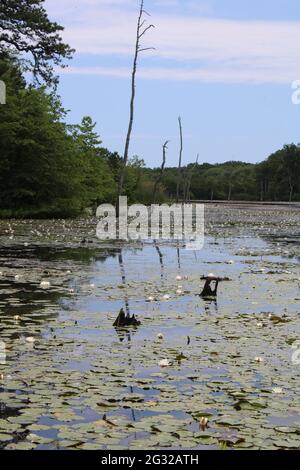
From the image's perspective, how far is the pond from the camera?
418 cm

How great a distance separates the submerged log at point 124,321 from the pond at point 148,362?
0.43 feet

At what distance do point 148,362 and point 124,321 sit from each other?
1.80m

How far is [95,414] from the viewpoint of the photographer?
447cm

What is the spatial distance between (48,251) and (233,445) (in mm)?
14517

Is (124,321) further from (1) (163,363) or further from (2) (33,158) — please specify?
(2) (33,158)

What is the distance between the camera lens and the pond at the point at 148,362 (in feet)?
13.7

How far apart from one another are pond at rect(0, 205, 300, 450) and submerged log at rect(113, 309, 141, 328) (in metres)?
0.13

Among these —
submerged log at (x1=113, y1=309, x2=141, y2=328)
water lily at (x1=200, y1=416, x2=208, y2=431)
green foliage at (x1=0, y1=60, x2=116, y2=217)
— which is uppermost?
green foliage at (x1=0, y1=60, x2=116, y2=217)

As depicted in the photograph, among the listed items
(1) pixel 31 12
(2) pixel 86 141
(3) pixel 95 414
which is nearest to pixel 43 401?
(3) pixel 95 414

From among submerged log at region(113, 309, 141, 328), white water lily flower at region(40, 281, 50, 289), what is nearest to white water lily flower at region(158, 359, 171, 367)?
submerged log at region(113, 309, 141, 328)

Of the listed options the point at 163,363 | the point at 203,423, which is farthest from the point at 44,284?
the point at 203,423

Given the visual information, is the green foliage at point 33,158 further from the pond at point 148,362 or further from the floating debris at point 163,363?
the floating debris at point 163,363

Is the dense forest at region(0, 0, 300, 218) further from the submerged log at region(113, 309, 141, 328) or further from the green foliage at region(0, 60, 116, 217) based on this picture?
the submerged log at region(113, 309, 141, 328)

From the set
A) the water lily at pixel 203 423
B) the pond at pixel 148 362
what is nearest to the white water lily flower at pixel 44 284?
the pond at pixel 148 362
